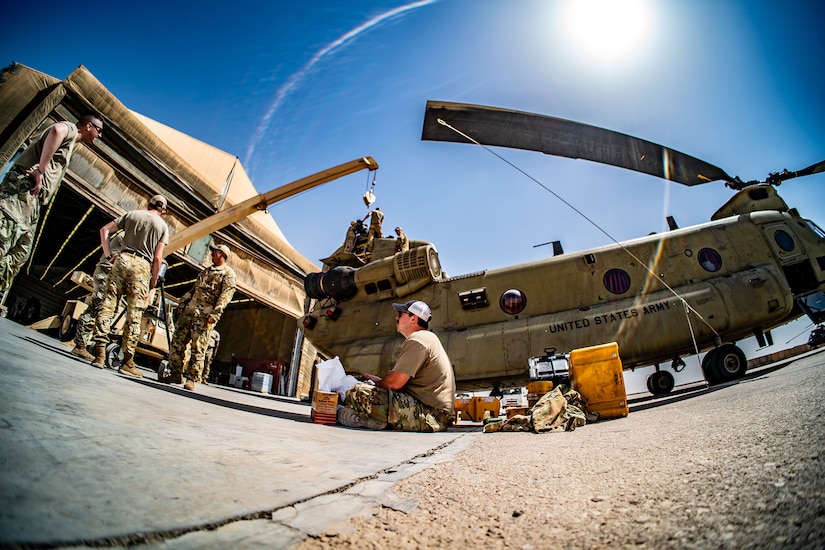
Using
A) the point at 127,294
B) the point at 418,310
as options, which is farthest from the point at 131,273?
the point at 418,310

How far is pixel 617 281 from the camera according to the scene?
5.68 metres

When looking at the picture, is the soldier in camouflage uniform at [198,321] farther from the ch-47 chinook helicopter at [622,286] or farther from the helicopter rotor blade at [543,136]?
the helicopter rotor blade at [543,136]

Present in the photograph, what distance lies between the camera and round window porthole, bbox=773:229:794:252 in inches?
201

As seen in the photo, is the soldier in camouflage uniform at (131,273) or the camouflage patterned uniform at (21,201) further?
the soldier in camouflage uniform at (131,273)

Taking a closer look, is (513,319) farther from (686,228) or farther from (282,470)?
(282,470)

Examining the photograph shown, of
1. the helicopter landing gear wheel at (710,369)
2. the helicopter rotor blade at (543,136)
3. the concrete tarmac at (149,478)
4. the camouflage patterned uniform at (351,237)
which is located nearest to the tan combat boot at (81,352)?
the concrete tarmac at (149,478)

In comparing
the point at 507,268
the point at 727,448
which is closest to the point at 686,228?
the point at 507,268

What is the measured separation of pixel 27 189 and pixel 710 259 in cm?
846

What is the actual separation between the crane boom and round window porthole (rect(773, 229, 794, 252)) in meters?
8.86

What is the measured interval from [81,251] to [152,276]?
9.88 m

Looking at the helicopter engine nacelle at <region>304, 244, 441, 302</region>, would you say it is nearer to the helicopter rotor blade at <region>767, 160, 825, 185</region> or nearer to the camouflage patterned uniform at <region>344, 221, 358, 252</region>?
the camouflage patterned uniform at <region>344, 221, 358, 252</region>

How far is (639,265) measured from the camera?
5.62m

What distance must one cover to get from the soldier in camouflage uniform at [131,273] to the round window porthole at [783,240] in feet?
27.8

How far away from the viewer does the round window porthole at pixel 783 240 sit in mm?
5113
